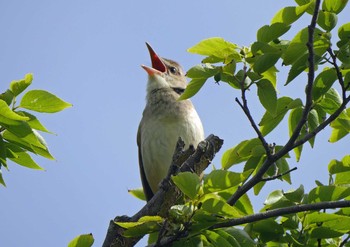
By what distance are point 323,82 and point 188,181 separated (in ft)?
3.27

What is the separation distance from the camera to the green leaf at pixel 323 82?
354 centimetres

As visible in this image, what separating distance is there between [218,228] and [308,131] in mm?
814

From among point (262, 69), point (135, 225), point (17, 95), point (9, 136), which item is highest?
point (262, 69)

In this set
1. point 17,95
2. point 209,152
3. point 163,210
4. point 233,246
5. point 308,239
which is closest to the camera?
point 233,246

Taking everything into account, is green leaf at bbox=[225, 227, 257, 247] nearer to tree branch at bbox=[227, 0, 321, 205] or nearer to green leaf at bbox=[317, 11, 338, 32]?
tree branch at bbox=[227, 0, 321, 205]

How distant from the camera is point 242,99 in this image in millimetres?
3531

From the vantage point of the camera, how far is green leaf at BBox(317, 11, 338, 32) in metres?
3.44

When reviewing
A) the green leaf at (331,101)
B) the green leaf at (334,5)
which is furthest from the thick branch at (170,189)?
the green leaf at (334,5)

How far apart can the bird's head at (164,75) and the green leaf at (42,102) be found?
357 centimetres

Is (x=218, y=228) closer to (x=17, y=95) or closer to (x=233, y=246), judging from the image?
(x=233, y=246)

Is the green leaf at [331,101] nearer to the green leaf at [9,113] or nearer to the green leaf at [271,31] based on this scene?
the green leaf at [271,31]

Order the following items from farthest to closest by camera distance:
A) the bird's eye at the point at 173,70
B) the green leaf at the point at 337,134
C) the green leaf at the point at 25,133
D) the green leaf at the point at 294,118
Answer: the bird's eye at the point at 173,70 → the green leaf at the point at 337,134 → the green leaf at the point at 294,118 → the green leaf at the point at 25,133

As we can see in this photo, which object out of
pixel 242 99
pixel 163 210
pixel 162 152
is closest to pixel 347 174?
pixel 242 99

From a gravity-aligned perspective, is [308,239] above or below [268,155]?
below
